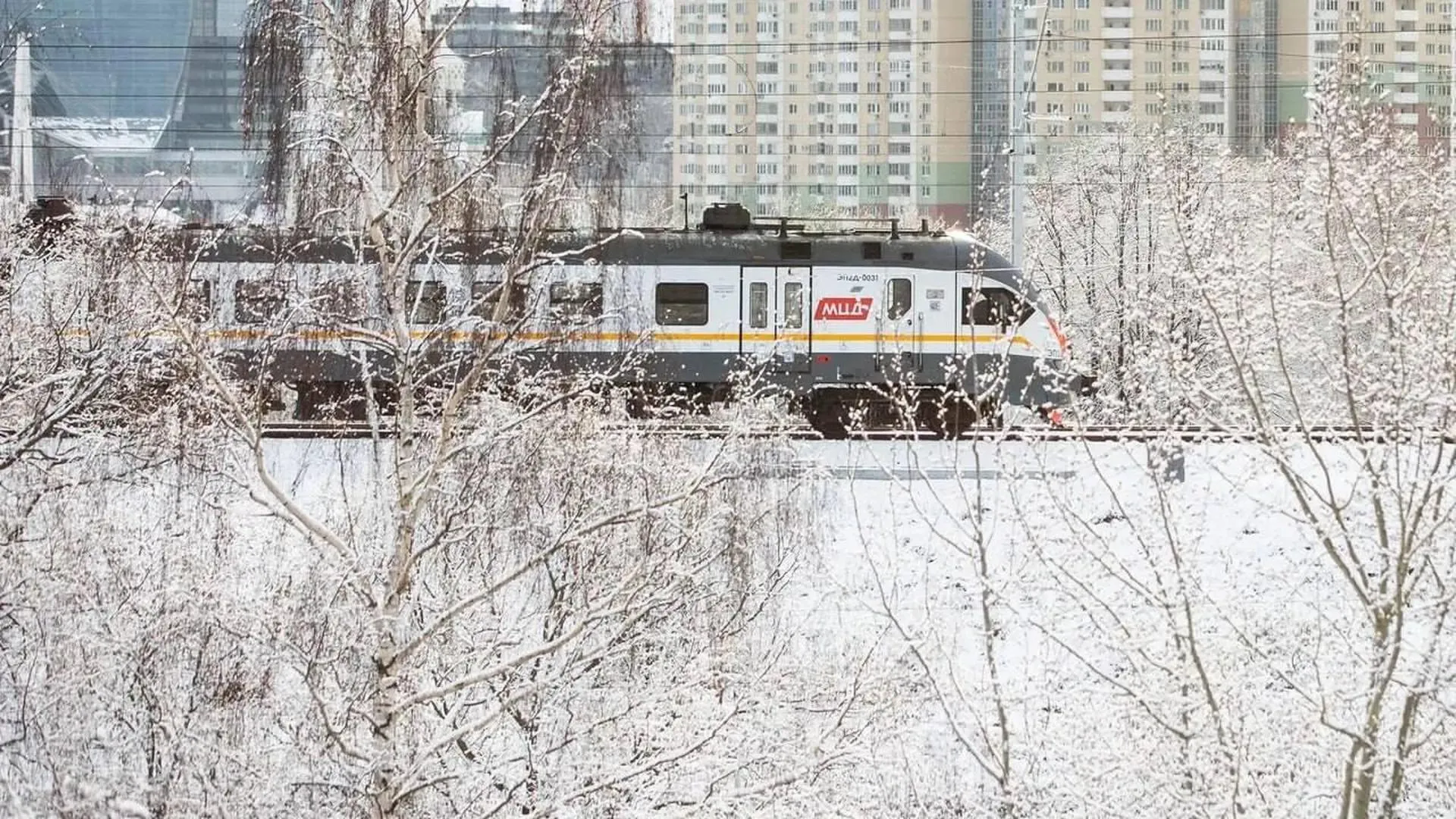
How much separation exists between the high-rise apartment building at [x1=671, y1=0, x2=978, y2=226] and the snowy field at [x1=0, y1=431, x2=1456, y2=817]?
3374 centimetres

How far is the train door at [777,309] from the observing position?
18.3 meters

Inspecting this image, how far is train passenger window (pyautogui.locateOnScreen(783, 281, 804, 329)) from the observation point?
1838 centimetres

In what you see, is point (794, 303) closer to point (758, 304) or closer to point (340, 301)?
point (758, 304)

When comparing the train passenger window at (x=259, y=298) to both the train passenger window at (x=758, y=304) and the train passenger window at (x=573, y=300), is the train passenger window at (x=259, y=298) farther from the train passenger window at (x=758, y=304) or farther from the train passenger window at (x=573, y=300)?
the train passenger window at (x=758, y=304)

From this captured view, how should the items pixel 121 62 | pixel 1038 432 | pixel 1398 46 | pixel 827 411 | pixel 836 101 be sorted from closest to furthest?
pixel 1038 432 → pixel 827 411 → pixel 121 62 → pixel 1398 46 → pixel 836 101

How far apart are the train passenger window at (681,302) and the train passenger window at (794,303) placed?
92 cm

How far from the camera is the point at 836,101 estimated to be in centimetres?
5328

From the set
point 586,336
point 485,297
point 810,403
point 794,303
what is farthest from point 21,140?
point 485,297

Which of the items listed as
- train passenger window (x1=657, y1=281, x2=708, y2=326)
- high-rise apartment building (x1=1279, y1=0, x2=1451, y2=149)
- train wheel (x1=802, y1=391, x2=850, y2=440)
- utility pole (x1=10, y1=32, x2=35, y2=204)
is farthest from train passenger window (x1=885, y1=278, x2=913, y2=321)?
high-rise apartment building (x1=1279, y1=0, x2=1451, y2=149)

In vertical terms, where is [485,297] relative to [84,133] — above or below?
below

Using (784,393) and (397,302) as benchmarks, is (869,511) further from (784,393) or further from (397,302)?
(397,302)

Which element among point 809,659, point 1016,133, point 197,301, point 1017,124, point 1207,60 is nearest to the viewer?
point 197,301

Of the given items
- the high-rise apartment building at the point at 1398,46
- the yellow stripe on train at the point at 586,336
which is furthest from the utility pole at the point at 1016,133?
the high-rise apartment building at the point at 1398,46

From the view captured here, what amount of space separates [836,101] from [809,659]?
42.1 m
